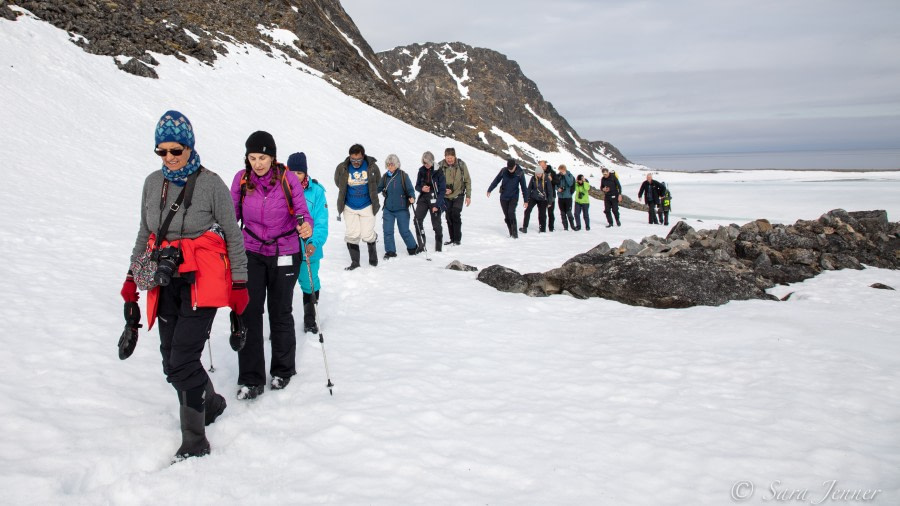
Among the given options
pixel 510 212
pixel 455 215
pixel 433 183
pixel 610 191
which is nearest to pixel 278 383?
pixel 433 183

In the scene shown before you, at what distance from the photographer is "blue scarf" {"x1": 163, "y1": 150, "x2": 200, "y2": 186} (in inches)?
135

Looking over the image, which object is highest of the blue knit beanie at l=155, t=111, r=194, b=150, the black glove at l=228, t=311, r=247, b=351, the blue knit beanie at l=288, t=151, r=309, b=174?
the blue knit beanie at l=288, t=151, r=309, b=174

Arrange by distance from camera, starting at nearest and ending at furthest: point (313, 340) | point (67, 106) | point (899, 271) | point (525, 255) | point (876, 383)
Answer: point (876, 383) → point (313, 340) → point (899, 271) → point (525, 255) → point (67, 106)

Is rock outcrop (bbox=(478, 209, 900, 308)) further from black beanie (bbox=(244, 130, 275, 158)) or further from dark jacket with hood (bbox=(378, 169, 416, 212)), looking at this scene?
black beanie (bbox=(244, 130, 275, 158))

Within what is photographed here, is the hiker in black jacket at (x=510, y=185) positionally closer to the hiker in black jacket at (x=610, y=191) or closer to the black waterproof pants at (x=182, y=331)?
the hiker in black jacket at (x=610, y=191)

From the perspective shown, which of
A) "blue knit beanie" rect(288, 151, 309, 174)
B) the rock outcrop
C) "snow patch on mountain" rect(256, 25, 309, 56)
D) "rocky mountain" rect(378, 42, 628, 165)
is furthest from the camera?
"rocky mountain" rect(378, 42, 628, 165)

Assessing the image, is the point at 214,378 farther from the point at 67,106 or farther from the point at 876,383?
the point at 67,106

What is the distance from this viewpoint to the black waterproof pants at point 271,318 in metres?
4.54

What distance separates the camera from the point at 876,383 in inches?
187

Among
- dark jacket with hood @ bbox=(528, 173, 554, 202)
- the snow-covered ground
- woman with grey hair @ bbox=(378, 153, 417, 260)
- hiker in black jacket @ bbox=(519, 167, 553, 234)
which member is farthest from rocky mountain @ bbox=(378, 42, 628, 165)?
the snow-covered ground

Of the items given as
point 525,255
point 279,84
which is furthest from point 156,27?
point 525,255

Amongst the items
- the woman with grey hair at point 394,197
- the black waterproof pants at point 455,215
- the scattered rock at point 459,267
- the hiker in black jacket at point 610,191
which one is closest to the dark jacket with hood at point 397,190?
the woman with grey hair at point 394,197

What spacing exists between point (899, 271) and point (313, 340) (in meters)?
12.8

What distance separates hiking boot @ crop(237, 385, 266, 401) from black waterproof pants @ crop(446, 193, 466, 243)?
28.3 feet
